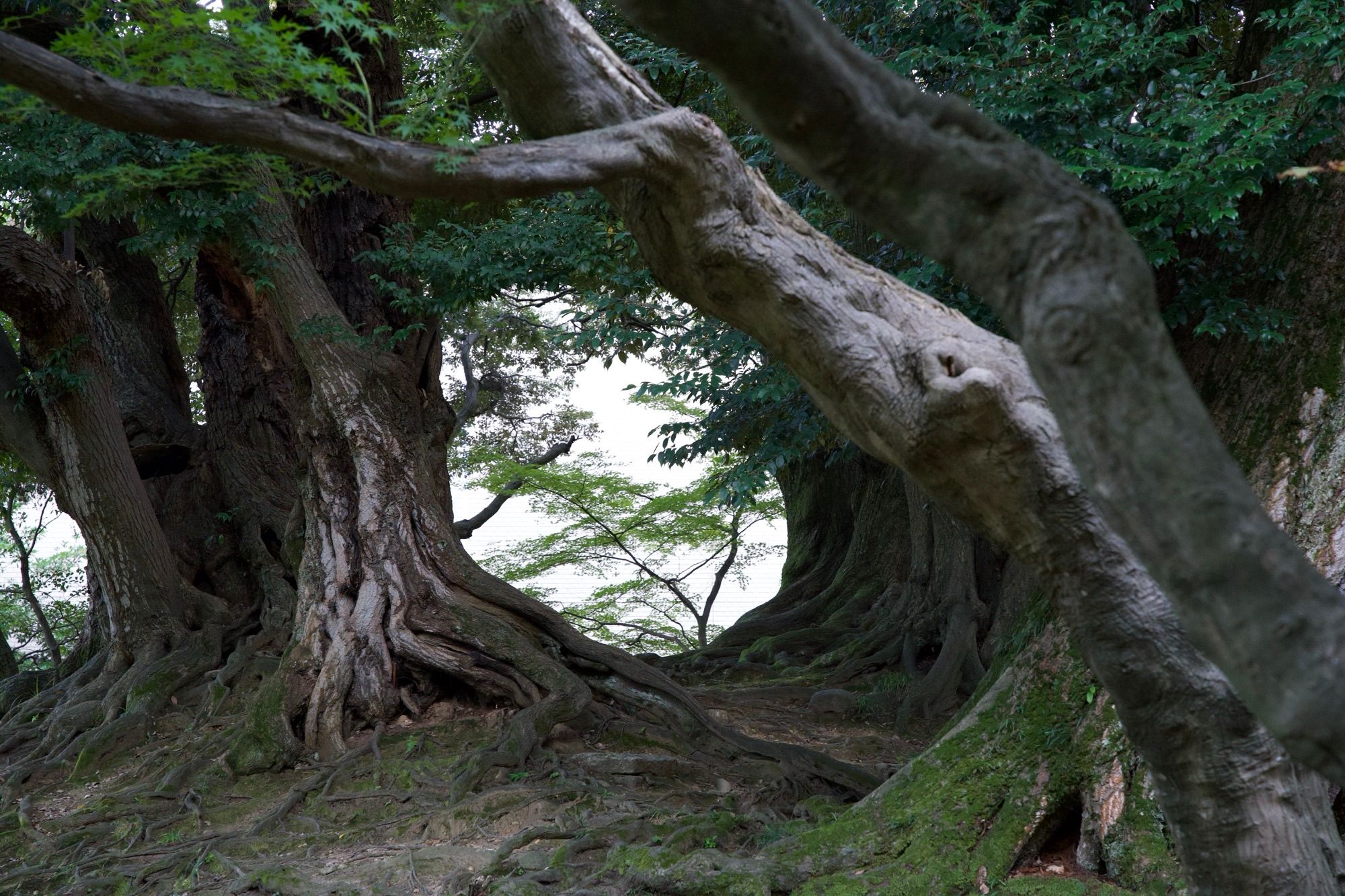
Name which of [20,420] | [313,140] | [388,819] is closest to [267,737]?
[388,819]

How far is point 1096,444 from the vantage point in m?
1.80

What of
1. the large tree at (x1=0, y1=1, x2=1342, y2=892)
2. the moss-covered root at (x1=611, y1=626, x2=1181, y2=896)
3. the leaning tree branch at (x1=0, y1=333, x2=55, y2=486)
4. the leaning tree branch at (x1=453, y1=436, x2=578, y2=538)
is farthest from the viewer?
the leaning tree branch at (x1=453, y1=436, x2=578, y2=538)

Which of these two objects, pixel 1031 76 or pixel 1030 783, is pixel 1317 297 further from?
pixel 1030 783

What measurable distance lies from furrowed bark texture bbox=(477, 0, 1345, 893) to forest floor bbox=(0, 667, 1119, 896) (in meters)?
1.26

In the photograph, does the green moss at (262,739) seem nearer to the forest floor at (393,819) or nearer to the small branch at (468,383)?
the forest floor at (393,819)

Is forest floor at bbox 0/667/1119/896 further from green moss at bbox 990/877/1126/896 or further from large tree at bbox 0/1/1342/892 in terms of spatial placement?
large tree at bbox 0/1/1342/892

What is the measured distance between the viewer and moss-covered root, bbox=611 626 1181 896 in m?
3.88

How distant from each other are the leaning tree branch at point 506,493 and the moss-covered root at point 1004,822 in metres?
6.34

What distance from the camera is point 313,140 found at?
8.55 feet

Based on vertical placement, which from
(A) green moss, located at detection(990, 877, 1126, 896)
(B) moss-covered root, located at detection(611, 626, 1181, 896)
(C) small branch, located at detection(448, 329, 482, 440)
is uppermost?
(C) small branch, located at detection(448, 329, 482, 440)

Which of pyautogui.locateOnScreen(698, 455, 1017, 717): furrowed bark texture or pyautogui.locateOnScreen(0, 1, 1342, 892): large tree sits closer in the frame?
pyautogui.locateOnScreen(0, 1, 1342, 892): large tree

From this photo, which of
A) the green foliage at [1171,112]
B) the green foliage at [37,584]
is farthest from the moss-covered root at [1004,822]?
the green foliage at [37,584]

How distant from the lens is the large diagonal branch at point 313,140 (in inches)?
93.5

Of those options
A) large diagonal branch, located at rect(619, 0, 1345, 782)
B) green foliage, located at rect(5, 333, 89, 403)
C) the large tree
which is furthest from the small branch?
large diagonal branch, located at rect(619, 0, 1345, 782)
